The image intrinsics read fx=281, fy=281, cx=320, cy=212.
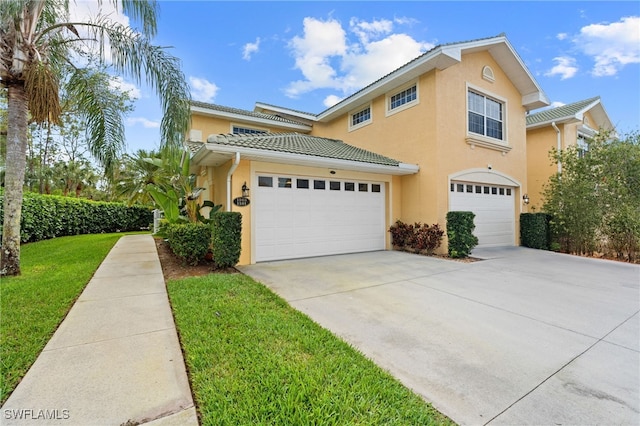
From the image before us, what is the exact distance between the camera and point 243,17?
1053 cm

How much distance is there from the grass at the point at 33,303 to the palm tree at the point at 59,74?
104 centimetres

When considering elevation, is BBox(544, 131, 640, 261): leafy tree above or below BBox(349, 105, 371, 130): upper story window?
below

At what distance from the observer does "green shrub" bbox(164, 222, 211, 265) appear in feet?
24.7

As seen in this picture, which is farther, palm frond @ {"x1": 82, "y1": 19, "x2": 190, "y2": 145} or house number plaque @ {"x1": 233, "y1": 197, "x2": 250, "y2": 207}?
house number plaque @ {"x1": 233, "y1": 197, "x2": 250, "y2": 207}

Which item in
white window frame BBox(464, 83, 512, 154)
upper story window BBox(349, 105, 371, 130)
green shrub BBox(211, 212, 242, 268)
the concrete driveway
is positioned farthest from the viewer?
upper story window BBox(349, 105, 371, 130)

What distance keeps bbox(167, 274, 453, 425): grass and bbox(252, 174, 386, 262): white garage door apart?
14.9 feet

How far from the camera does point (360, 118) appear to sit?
1395 centimetres

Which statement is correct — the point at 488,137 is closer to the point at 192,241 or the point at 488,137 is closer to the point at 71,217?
Result: the point at 192,241

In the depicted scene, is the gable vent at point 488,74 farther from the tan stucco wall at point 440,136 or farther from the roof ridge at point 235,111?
the roof ridge at point 235,111

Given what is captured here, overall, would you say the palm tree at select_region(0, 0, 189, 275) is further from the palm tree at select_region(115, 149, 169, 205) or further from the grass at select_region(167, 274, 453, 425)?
the palm tree at select_region(115, 149, 169, 205)

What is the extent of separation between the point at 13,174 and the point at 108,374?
623 cm

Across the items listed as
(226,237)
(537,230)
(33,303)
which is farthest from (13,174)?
(537,230)

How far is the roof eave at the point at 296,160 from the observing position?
752 centimetres

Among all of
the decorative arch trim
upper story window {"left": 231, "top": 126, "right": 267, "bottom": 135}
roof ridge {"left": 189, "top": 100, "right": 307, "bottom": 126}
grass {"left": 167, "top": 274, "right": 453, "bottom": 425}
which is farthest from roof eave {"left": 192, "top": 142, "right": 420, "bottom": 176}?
upper story window {"left": 231, "top": 126, "right": 267, "bottom": 135}
